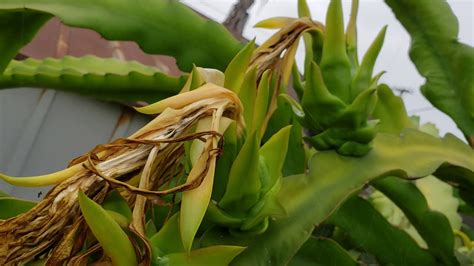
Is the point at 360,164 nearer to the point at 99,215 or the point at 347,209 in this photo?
the point at 347,209

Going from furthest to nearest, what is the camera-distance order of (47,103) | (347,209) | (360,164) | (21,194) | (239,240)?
(47,103)
(21,194)
(347,209)
(360,164)
(239,240)

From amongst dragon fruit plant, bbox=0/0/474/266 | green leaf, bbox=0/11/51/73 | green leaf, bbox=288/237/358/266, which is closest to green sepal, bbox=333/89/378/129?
dragon fruit plant, bbox=0/0/474/266

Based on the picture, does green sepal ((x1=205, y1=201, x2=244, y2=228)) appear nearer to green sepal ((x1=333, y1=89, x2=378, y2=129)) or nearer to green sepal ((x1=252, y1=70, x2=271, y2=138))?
green sepal ((x1=252, y1=70, x2=271, y2=138))

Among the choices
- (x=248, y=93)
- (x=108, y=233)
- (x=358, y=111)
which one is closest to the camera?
(x=108, y=233)

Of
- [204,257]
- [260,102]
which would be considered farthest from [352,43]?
[204,257]

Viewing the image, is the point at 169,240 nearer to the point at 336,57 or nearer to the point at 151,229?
the point at 151,229

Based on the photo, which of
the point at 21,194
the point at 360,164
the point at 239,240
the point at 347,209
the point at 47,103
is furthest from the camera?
the point at 47,103

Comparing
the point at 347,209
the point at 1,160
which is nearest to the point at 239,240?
the point at 347,209
